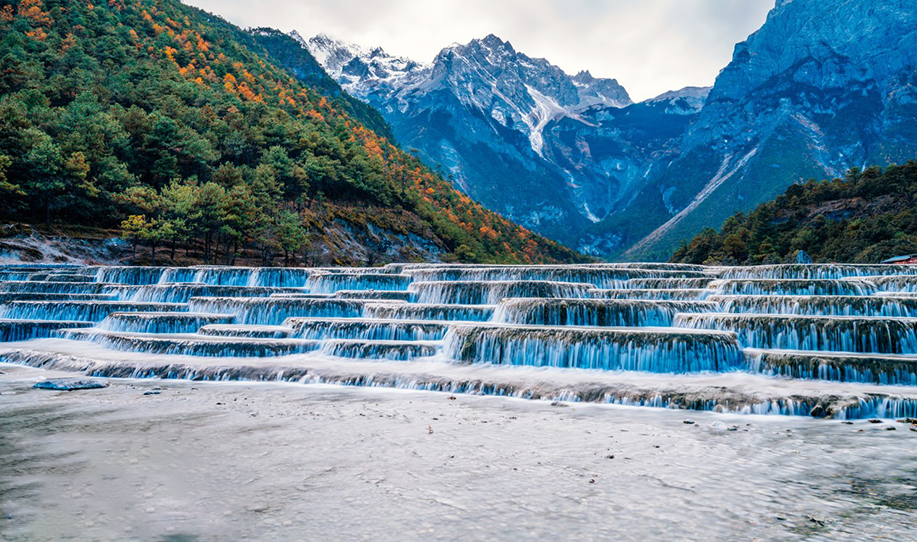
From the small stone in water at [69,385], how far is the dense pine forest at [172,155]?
40229 mm

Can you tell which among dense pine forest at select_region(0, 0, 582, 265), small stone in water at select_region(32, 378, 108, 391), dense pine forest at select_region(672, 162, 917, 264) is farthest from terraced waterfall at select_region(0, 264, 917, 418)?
dense pine forest at select_region(672, 162, 917, 264)

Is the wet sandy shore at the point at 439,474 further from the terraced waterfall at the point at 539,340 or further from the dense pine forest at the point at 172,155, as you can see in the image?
the dense pine forest at the point at 172,155

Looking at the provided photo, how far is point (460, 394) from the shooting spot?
1698 centimetres

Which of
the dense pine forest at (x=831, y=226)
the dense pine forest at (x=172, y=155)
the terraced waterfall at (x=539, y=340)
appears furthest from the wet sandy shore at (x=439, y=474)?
the dense pine forest at (x=831, y=226)

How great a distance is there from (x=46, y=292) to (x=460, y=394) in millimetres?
31042

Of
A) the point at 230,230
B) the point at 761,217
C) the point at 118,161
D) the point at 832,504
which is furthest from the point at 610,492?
the point at 761,217

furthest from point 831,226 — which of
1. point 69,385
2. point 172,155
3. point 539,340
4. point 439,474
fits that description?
point 172,155

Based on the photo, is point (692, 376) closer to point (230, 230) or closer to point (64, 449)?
point (64, 449)

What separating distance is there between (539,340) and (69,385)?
14.8 m

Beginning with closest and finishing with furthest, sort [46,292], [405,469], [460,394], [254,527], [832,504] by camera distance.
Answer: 1. [254,527]
2. [832,504]
3. [405,469]
4. [460,394]
5. [46,292]

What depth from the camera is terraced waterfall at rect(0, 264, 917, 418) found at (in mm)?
15953

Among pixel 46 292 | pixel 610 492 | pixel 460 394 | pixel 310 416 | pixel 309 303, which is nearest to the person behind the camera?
pixel 610 492

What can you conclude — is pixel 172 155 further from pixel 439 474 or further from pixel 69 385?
pixel 439 474

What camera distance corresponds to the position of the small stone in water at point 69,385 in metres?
16.6
